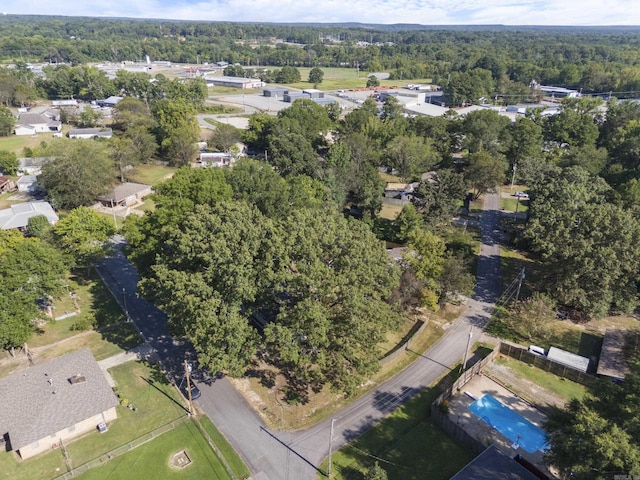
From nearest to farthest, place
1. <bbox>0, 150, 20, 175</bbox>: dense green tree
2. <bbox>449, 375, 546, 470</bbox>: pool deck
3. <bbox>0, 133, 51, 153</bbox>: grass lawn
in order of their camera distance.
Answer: <bbox>449, 375, 546, 470</bbox>: pool deck
<bbox>0, 150, 20, 175</bbox>: dense green tree
<bbox>0, 133, 51, 153</bbox>: grass lawn

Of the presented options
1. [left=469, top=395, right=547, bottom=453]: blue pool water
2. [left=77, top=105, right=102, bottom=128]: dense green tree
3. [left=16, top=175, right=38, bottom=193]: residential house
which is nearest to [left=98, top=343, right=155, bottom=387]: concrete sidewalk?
[left=469, top=395, right=547, bottom=453]: blue pool water

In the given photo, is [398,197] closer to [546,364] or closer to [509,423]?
[546,364]

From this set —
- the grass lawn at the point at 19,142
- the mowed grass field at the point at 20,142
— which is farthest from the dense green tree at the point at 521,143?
the mowed grass field at the point at 20,142

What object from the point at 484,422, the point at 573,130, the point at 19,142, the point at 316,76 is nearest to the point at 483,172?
the point at 573,130

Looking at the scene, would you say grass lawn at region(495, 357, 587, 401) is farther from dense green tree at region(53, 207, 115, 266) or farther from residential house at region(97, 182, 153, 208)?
residential house at region(97, 182, 153, 208)

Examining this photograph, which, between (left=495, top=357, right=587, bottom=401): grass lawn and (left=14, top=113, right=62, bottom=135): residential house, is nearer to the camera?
(left=495, top=357, right=587, bottom=401): grass lawn

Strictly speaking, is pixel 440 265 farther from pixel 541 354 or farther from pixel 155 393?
pixel 155 393

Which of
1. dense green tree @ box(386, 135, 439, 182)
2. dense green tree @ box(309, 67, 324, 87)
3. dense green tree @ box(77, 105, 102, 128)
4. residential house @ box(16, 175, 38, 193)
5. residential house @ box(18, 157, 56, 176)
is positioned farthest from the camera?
dense green tree @ box(309, 67, 324, 87)
